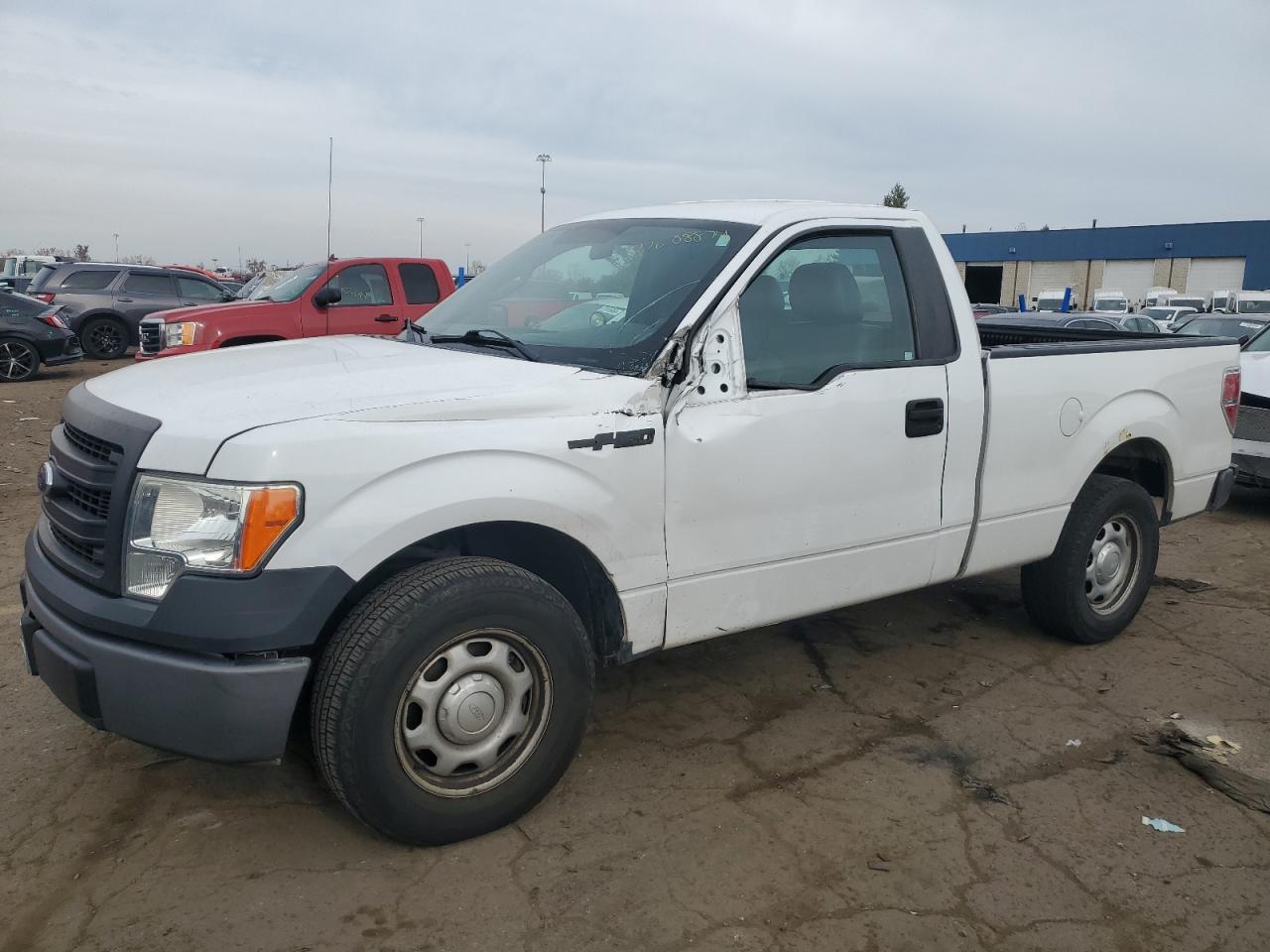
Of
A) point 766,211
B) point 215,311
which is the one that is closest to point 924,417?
point 766,211

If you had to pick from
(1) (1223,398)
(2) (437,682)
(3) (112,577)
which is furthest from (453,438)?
(1) (1223,398)

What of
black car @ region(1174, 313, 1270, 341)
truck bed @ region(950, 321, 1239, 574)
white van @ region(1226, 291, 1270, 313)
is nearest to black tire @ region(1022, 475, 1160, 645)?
truck bed @ region(950, 321, 1239, 574)

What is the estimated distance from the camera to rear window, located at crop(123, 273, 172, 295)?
62.5 feet

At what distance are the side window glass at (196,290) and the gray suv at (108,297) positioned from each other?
0.03 meters

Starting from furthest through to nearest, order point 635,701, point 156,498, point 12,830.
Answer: point 635,701, point 12,830, point 156,498

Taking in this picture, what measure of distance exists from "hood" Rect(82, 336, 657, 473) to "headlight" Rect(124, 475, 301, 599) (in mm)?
75

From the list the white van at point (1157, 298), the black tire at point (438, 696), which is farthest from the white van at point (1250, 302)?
the black tire at point (438, 696)

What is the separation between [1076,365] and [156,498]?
142 inches

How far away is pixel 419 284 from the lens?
11.6 meters

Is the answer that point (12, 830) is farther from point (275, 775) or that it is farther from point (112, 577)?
point (112, 577)

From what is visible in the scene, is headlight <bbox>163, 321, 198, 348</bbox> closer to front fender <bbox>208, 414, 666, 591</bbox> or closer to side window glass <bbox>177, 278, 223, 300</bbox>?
front fender <bbox>208, 414, 666, 591</bbox>

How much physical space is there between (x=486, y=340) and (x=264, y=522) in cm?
131

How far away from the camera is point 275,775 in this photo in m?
3.51

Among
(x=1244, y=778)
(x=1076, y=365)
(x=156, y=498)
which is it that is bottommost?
(x=1244, y=778)
